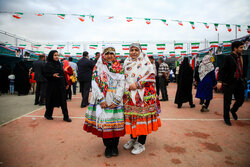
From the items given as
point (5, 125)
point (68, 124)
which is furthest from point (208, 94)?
point (5, 125)

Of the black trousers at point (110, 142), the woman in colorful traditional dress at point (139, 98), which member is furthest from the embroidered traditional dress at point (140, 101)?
the black trousers at point (110, 142)

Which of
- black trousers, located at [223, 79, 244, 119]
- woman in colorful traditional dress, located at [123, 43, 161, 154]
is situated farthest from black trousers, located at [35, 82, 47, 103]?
black trousers, located at [223, 79, 244, 119]

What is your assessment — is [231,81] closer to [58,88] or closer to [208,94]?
[208,94]

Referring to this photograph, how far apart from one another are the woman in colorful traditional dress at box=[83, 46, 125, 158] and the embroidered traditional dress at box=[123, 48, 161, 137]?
0.12 meters

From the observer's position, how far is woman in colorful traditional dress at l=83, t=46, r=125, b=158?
221 centimetres

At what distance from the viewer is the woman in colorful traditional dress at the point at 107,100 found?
2207 millimetres

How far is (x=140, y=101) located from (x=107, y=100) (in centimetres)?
50

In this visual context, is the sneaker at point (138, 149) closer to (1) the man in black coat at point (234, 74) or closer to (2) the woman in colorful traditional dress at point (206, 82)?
(1) the man in black coat at point (234, 74)

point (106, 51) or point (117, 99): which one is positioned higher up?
point (106, 51)

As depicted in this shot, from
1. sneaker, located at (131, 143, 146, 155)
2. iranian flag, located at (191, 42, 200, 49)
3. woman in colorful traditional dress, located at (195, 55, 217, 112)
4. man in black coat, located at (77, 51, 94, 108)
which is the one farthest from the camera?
iranian flag, located at (191, 42, 200, 49)

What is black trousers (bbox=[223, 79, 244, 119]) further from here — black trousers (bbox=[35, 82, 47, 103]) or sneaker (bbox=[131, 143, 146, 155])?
black trousers (bbox=[35, 82, 47, 103])

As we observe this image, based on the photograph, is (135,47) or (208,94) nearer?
(135,47)

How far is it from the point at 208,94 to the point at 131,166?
12.9 ft

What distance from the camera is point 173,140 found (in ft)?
9.64
